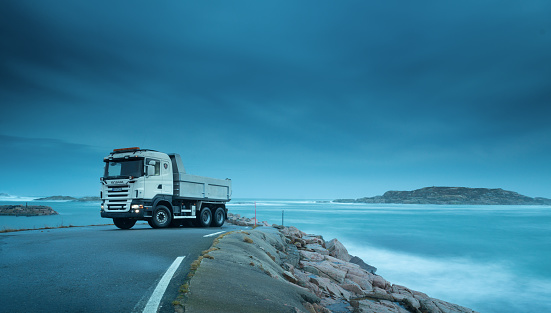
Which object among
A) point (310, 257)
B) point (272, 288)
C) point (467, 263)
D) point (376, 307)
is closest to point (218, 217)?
point (310, 257)

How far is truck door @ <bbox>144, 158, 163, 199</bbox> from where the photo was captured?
1623cm

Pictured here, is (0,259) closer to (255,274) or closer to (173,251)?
(173,251)

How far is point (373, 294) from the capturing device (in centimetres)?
973

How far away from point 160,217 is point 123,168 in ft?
10.2

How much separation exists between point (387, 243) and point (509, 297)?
16.1 m

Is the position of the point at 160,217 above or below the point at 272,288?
above

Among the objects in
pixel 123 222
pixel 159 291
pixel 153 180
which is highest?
pixel 153 180

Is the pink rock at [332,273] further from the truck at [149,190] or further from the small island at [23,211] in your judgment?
the small island at [23,211]

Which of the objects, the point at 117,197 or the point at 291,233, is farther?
the point at 291,233

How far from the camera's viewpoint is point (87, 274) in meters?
6.41

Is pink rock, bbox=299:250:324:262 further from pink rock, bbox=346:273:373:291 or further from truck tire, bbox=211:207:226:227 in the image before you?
truck tire, bbox=211:207:226:227

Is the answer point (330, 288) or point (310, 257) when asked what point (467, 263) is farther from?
point (330, 288)

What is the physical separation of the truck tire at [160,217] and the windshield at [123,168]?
7.15ft

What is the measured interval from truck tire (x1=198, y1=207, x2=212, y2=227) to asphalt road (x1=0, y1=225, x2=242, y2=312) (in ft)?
29.5
